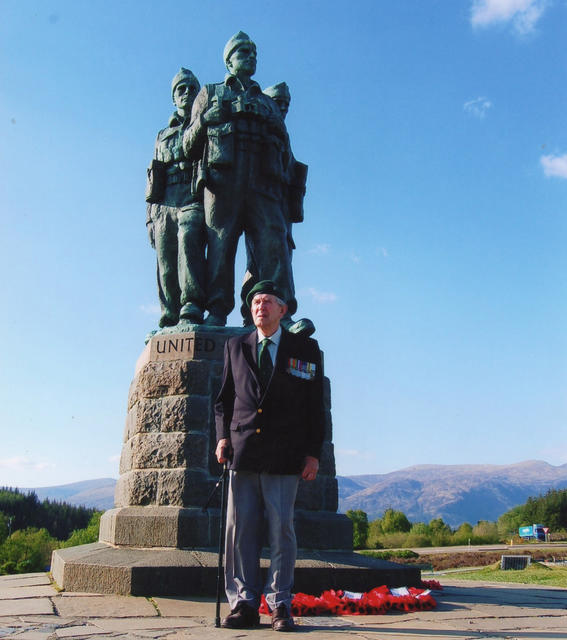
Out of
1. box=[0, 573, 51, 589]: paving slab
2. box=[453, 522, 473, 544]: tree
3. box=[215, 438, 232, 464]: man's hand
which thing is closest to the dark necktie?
box=[215, 438, 232, 464]: man's hand

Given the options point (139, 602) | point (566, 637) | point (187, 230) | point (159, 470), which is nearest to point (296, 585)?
point (139, 602)

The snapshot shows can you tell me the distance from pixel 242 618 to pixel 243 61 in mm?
5235

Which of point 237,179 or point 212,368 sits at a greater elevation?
point 237,179

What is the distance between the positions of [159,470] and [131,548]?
62cm

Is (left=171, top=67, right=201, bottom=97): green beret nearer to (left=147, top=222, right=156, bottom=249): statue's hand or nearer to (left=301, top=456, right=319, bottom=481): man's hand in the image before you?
(left=147, top=222, right=156, bottom=249): statue's hand

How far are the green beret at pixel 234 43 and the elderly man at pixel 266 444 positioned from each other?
3.84 m

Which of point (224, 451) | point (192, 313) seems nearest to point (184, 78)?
point (192, 313)

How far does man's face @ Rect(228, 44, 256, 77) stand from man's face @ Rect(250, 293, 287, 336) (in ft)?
12.0

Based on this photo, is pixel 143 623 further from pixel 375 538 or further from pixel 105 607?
pixel 375 538

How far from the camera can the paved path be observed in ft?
10.2

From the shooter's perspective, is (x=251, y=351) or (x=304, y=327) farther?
(x=304, y=327)

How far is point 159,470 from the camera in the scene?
17.2ft

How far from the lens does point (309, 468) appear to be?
3494mm

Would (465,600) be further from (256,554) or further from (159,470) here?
(159,470)
